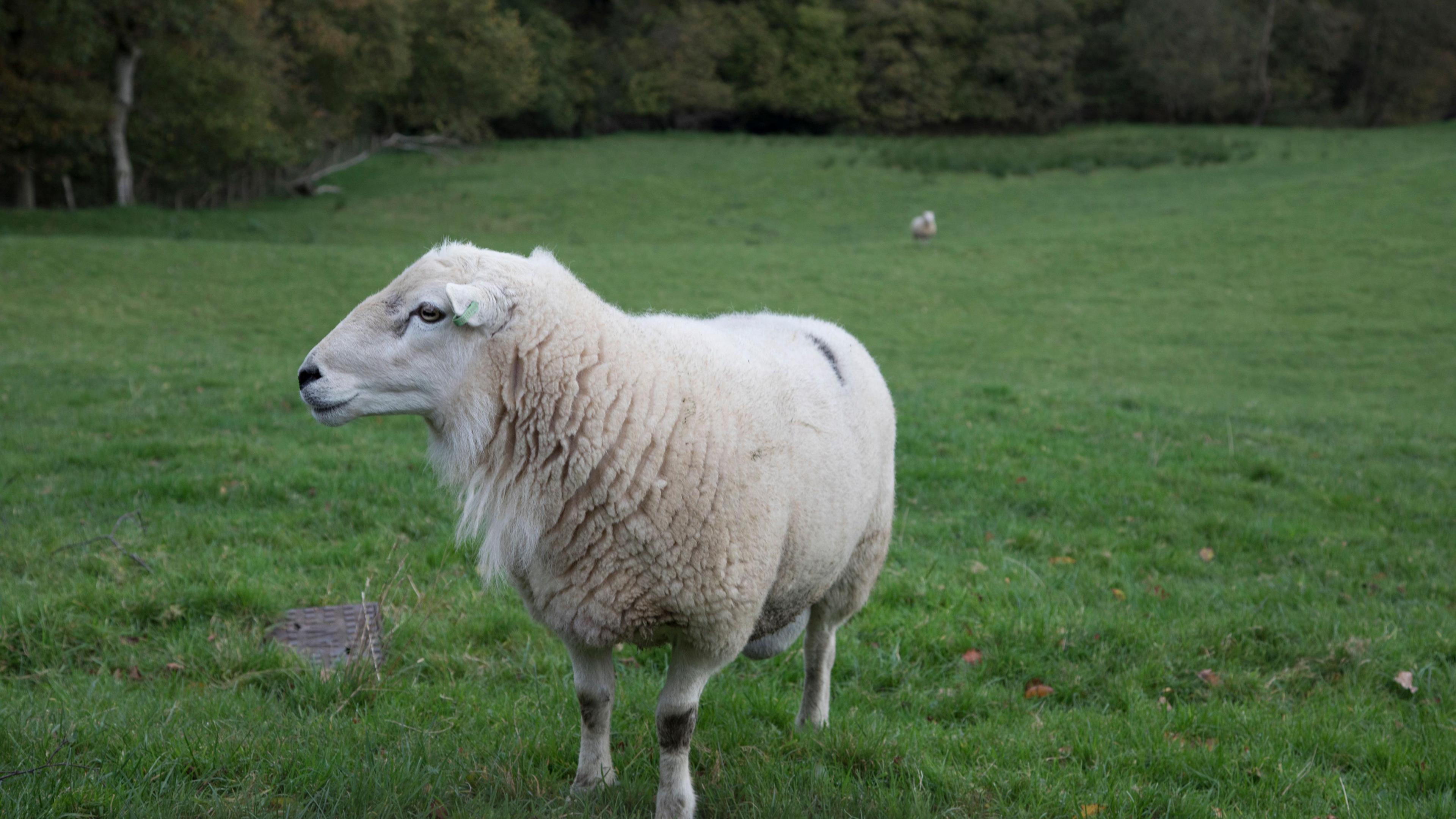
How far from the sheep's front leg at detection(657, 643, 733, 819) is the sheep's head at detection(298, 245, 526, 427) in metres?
1.14

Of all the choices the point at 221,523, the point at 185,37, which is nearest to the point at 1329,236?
the point at 221,523

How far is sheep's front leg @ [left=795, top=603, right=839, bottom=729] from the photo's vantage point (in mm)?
4098

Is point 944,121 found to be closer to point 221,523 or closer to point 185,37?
point 185,37

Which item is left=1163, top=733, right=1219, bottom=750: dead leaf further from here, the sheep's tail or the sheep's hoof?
the sheep's hoof

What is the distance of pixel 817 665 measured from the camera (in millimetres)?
4125

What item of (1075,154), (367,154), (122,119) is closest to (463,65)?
(367,154)

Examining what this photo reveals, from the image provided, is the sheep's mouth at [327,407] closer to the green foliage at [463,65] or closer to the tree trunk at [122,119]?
the tree trunk at [122,119]

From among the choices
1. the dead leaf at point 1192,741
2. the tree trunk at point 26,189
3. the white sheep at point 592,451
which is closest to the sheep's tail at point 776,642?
the white sheep at point 592,451

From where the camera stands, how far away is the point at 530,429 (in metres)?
3.10

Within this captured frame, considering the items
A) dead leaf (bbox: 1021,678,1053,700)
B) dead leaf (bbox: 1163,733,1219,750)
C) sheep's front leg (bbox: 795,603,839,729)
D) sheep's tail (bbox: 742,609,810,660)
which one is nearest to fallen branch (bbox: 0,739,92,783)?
sheep's tail (bbox: 742,609,810,660)

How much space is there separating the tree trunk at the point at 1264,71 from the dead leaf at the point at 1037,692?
160 feet

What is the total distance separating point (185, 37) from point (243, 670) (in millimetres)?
24039

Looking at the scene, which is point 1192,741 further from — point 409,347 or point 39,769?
point 39,769

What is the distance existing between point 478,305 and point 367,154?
1337 inches
